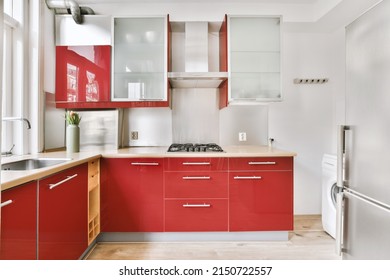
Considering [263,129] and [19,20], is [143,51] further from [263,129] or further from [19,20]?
[263,129]

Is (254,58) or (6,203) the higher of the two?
(254,58)

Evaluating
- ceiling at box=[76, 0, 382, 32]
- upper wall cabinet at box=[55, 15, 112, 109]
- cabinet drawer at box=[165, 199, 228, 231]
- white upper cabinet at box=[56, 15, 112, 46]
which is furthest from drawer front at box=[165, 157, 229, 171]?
ceiling at box=[76, 0, 382, 32]

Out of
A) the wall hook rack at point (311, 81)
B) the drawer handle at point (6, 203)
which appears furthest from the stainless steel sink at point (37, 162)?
the wall hook rack at point (311, 81)

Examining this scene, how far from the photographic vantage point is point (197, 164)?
2156 millimetres

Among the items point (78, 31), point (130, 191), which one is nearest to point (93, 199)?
point (130, 191)

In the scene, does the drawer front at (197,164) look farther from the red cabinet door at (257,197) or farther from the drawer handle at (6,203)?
the drawer handle at (6,203)

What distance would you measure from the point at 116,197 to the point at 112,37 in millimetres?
1552

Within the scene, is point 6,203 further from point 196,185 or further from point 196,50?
point 196,50

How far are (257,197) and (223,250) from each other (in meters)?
0.54

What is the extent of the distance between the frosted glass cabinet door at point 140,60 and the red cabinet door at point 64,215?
927mm

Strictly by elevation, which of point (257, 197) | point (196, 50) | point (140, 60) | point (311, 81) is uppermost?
point (196, 50)

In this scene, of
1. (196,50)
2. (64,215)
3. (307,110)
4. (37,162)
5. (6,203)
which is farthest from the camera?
(307,110)

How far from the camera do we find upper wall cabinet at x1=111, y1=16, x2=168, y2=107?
7.98 ft
